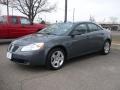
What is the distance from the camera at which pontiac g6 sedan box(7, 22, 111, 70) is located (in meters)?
5.85

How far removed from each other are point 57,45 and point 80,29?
4.54 feet

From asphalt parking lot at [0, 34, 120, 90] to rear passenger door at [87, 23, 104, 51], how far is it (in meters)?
0.65

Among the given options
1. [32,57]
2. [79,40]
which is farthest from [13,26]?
[32,57]

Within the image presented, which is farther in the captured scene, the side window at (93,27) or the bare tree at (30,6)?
the bare tree at (30,6)

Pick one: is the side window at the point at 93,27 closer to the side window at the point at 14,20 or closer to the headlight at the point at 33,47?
the headlight at the point at 33,47

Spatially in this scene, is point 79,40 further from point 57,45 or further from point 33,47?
point 33,47

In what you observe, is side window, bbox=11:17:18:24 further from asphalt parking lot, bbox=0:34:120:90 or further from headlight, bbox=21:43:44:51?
headlight, bbox=21:43:44:51

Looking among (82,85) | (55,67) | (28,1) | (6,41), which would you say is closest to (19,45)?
(55,67)

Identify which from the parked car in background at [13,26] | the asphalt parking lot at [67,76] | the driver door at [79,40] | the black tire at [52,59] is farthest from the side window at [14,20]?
the black tire at [52,59]

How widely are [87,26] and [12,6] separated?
23.8 m

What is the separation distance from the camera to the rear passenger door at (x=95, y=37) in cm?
758

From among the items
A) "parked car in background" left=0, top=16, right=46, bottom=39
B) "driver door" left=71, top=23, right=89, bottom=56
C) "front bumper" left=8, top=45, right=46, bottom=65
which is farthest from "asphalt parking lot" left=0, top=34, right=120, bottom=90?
"parked car in background" left=0, top=16, right=46, bottom=39

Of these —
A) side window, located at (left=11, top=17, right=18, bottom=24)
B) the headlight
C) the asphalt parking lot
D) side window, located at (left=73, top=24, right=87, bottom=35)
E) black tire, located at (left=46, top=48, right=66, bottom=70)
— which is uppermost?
side window, located at (left=11, top=17, right=18, bottom=24)

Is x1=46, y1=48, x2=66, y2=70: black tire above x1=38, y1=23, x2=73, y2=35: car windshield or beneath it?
beneath
